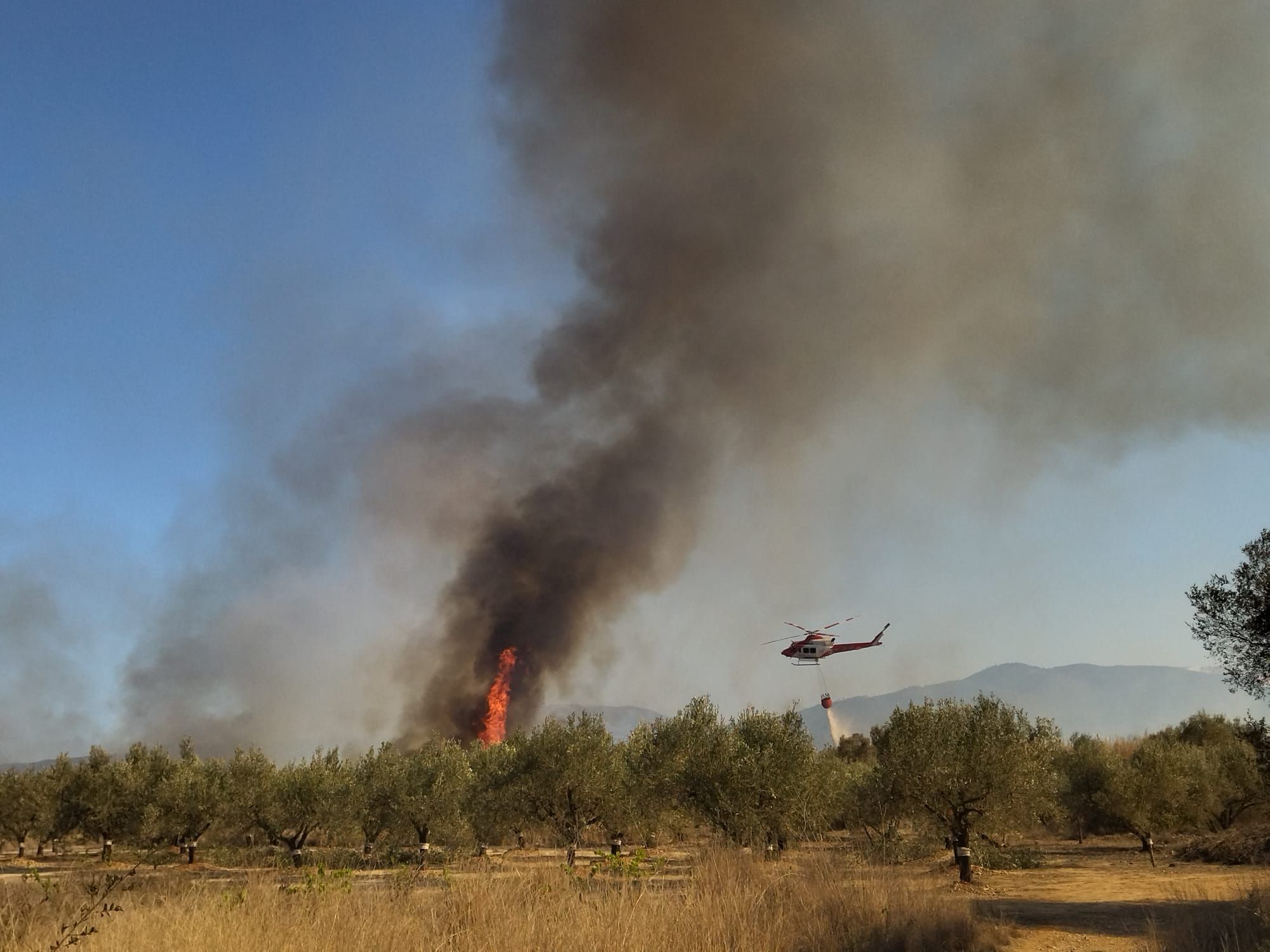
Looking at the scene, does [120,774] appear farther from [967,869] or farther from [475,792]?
[967,869]

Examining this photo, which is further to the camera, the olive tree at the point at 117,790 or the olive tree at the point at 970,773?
the olive tree at the point at 117,790

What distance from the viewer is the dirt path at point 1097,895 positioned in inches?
790

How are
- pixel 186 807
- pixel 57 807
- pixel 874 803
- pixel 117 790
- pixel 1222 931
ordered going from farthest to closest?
pixel 57 807, pixel 117 790, pixel 186 807, pixel 874 803, pixel 1222 931

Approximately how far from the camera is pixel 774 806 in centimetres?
3812

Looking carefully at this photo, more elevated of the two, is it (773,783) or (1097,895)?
(773,783)

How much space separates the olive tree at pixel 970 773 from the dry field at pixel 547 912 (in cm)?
1821

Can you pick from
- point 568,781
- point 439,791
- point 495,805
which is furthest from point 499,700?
point 568,781

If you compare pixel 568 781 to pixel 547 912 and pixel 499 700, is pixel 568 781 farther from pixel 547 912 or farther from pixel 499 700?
pixel 499 700

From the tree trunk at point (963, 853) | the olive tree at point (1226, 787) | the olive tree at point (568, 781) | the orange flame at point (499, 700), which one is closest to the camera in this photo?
the tree trunk at point (963, 853)

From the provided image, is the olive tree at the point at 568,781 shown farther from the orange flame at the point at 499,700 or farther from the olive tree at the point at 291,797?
the orange flame at the point at 499,700

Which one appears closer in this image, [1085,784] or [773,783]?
[773,783]

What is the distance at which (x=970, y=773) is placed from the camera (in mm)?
34344

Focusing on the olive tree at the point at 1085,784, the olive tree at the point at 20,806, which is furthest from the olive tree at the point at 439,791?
the olive tree at the point at 1085,784

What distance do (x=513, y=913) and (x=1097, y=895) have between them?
29951 millimetres
